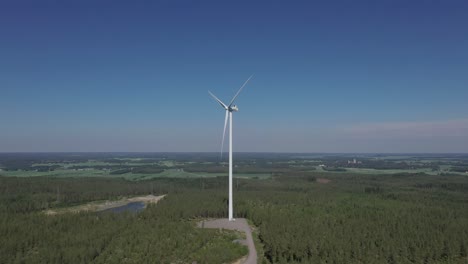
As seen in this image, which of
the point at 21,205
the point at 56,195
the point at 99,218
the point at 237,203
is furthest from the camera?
the point at 56,195

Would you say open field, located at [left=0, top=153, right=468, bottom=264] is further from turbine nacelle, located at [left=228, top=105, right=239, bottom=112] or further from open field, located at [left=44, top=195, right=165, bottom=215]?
turbine nacelle, located at [left=228, top=105, right=239, bottom=112]

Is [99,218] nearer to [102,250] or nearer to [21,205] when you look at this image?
[102,250]

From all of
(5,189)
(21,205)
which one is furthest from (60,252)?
(5,189)

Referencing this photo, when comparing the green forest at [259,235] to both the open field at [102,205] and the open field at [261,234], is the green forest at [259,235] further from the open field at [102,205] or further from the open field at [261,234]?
the open field at [102,205]

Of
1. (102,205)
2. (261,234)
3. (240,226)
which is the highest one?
(240,226)

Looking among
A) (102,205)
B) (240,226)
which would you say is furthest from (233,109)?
(102,205)

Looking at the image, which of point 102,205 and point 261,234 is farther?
point 102,205

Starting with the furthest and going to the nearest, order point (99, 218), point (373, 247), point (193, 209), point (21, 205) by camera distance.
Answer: point (21, 205)
point (193, 209)
point (99, 218)
point (373, 247)

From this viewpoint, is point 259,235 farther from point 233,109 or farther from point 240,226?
point 233,109

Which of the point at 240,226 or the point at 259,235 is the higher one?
the point at 240,226

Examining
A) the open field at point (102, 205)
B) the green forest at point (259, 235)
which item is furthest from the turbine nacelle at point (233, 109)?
Answer: the open field at point (102, 205)

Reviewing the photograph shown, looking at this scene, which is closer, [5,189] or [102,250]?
[102,250]
